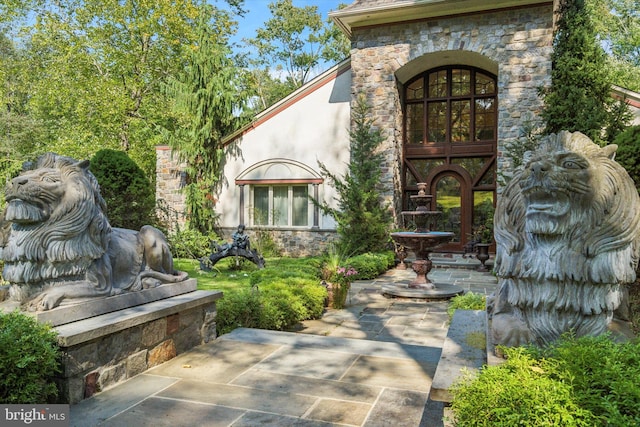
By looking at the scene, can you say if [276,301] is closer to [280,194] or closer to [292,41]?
[280,194]

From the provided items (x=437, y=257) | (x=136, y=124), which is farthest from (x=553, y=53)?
(x=136, y=124)

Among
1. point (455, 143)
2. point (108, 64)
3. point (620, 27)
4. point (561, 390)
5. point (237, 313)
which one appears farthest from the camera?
point (620, 27)

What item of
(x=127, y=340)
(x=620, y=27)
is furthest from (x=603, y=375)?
(x=620, y=27)

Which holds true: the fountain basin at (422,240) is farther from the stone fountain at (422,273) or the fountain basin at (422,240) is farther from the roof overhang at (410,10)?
the roof overhang at (410,10)

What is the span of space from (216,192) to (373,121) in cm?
643

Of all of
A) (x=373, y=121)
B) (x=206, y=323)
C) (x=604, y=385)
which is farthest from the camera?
(x=373, y=121)

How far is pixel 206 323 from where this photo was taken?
4.57m

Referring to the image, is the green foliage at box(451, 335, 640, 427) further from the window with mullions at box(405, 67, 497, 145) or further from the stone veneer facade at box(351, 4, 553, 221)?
the window with mullions at box(405, 67, 497, 145)

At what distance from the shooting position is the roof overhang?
12469 millimetres

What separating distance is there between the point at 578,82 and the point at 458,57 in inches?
140

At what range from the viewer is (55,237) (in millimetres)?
3316

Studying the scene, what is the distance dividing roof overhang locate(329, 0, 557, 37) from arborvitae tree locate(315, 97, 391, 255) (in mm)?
2330

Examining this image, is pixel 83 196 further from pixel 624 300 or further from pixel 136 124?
pixel 136 124

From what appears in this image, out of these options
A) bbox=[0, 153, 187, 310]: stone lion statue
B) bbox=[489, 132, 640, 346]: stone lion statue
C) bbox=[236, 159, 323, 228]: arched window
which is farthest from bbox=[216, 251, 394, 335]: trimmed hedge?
bbox=[236, 159, 323, 228]: arched window
